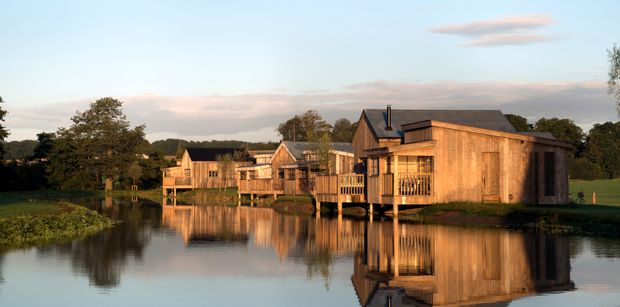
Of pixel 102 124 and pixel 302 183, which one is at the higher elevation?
pixel 102 124

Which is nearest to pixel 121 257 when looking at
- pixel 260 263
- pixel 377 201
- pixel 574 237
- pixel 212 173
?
pixel 260 263

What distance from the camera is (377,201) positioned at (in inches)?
1684

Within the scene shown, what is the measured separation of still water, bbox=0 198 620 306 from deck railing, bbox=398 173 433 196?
9372mm

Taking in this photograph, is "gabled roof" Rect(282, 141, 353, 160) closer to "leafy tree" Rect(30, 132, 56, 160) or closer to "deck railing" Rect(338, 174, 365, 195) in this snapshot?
"deck railing" Rect(338, 174, 365, 195)

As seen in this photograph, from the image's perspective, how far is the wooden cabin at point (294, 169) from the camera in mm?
61156

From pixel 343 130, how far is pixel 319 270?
12914 centimetres

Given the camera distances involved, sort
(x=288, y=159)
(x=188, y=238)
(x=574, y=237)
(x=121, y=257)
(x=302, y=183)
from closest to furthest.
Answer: (x=121, y=257), (x=574, y=237), (x=188, y=238), (x=302, y=183), (x=288, y=159)

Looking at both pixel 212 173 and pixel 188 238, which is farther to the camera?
pixel 212 173

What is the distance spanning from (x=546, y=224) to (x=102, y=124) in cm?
8289

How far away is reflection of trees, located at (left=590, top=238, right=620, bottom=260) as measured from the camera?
72.2 feet

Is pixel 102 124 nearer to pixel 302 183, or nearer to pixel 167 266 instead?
pixel 302 183

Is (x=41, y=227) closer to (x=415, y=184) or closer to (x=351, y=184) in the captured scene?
(x=415, y=184)

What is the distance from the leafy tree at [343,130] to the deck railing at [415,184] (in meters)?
94.1

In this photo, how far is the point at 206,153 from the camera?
96250mm
